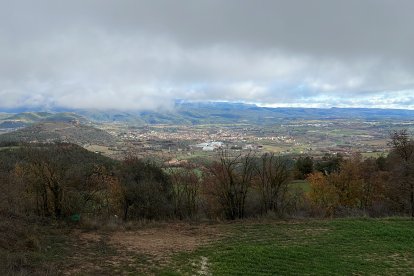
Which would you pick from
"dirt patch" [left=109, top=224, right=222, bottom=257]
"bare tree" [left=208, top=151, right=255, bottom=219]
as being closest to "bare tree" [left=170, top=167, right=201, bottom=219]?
"bare tree" [left=208, top=151, right=255, bottom=219]

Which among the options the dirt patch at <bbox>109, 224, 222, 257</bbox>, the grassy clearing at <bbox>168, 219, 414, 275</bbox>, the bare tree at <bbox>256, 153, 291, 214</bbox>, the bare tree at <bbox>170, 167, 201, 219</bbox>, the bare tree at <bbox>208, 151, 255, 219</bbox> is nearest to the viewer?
the grassy clearing at <bbox>168, 219, 414, 275</bbox>

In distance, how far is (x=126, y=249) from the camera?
14133 millimetres

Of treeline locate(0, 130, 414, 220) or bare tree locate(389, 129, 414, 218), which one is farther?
bare tree locate(389, 129, 414, 218)

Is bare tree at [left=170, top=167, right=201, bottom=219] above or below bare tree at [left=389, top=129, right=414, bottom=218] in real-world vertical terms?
below

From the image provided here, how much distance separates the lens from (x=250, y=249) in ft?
44.4

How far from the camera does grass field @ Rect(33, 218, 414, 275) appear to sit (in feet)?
38.1

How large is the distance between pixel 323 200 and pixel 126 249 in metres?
29.6

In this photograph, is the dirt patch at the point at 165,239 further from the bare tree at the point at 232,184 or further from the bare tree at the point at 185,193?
the bare tree at the point at 185,193

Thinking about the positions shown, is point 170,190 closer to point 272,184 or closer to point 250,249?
point 272,184

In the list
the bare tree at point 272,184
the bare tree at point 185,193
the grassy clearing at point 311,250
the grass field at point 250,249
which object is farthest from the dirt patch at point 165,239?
the bare tree at point 185,193

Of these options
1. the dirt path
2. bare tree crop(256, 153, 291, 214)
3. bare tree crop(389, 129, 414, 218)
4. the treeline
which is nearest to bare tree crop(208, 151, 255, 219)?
the treeline

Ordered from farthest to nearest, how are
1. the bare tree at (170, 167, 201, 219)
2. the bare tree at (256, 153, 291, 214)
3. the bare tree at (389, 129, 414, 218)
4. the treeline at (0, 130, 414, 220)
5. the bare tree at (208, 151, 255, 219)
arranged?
1. the bare tree at (170, 167, 201, 219)
2. the bare tree at (389, 129, 414, 218)
3. the bare tree at (256, 153, 291, 214)
4. the bare tree at (208, 151, 255, 219)
5. the treeline at (0, 130, 414, 220)

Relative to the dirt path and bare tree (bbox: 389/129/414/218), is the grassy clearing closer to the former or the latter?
the dirt path

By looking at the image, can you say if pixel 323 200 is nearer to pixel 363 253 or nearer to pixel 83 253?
pixel 363 253
